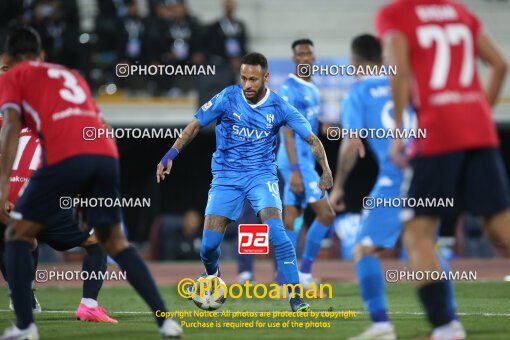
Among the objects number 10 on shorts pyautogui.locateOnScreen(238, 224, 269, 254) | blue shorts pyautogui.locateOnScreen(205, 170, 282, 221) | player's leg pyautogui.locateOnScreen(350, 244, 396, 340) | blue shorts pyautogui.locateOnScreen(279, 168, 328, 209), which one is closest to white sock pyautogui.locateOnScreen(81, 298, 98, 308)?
blue shorts pyautogui.locateOnScreen(205, 170, 282, 221)

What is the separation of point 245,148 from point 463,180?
3474 mm

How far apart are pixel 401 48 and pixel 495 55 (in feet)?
2.43

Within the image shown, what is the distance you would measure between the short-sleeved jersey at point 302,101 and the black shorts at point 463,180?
5.43 metres

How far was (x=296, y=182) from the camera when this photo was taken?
36.7ft

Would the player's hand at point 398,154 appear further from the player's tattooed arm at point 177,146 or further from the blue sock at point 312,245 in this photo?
the blue sock at point 312,245

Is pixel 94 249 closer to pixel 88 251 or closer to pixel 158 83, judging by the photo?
pixel 88 251

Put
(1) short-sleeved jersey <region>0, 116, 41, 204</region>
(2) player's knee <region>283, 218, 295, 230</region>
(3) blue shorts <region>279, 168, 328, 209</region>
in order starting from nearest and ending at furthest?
(1) short-sleeved jersey <region>0, 116, 41, 204</region> < (3) blue shorts <region>279, 168, 328, 209</region> < (2) player's knee <region>283, 218, 295, 230</region>

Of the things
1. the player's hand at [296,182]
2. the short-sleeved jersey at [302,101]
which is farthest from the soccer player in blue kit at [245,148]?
the short-sleeved jersey at [302,101]

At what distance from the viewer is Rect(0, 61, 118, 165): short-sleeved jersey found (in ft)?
22.5

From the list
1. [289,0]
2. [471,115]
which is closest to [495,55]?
[471,115]

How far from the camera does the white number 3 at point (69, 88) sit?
6992mm

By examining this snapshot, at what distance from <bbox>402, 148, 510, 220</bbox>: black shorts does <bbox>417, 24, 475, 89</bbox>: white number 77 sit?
0.46 meters

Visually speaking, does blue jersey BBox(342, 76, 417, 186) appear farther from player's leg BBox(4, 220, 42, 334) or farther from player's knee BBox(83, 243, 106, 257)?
player's knee BBox(83, 243, 106, 257)

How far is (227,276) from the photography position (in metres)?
14.8
